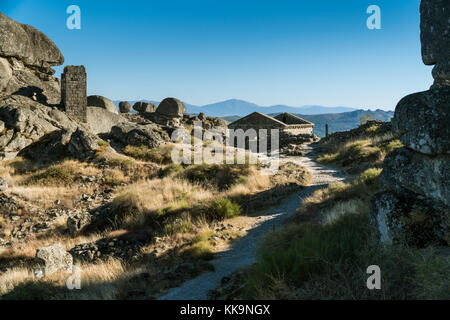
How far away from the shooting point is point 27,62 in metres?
25.3

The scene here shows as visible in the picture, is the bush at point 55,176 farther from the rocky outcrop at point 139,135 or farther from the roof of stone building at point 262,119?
the roof of stone building at point 262,119


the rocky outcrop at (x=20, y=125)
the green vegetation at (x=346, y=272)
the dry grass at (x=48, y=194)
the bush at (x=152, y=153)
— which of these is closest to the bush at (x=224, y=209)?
the green vegetation at (x=346, y=272)

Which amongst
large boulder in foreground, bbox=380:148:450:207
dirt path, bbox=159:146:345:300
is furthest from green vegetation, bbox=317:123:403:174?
large boulder in foreground, bbox=380:148:450:207

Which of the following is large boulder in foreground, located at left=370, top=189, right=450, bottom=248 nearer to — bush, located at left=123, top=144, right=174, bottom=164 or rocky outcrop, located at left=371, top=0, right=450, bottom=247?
rocky outcrop, located at left=371, top=0, right=450, bottom=247

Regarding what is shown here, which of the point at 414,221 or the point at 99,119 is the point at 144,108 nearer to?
the point at 99,119

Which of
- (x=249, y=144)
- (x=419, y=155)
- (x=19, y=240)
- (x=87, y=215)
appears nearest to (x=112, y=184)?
(x=87, y=215)

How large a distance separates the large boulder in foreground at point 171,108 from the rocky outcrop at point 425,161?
3019 centimetres

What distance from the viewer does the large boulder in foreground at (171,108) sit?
33344 mm

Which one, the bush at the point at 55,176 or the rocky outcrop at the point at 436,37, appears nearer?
the rocky outcrop at the point at 436,37

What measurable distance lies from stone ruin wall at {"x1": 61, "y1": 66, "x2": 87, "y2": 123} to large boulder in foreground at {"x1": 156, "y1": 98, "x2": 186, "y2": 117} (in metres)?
11.4

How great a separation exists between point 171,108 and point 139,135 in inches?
565

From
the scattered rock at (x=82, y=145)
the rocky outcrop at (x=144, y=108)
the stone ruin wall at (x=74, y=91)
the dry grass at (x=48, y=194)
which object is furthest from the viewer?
the rocky outcrop at (x=144, y=108)

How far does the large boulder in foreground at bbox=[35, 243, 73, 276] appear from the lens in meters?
7.47

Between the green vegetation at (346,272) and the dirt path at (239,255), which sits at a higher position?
the green vegetation at (346,272)
